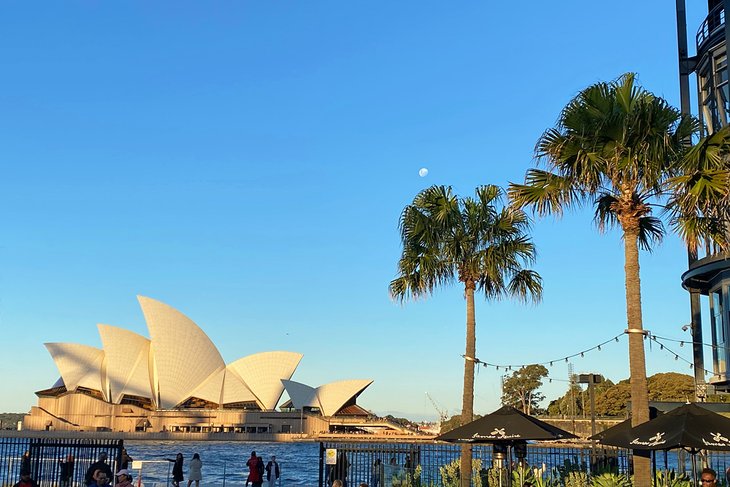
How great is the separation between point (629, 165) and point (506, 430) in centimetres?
483

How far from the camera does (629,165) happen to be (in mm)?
13148

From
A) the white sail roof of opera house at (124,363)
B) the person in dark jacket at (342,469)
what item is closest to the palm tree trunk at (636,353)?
the person in dark jacket at (342,469)

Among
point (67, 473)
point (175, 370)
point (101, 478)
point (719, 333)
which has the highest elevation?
point (175, 370)

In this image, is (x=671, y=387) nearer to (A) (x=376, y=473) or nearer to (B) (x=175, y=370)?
(B) (x=175, y=370)

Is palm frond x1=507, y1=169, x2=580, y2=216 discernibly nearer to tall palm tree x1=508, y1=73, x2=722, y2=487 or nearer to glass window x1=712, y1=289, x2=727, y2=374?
tall palm tree x1=508, y1=73, x2=722, y2=487

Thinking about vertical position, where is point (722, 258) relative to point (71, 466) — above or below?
above

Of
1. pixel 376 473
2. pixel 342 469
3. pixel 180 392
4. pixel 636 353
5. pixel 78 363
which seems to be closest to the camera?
pixel 636 353

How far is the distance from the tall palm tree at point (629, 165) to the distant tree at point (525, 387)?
132 metres

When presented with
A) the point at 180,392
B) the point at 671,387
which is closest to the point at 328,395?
the point at 180,392

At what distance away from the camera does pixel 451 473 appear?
1677cm

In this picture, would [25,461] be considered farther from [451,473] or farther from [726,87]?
[726,87]

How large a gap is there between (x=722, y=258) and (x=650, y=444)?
630 inches

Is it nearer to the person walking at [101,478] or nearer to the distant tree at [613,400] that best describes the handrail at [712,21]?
the person walking at [101,478]

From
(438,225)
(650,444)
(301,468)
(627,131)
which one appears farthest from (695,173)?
(301,468)
